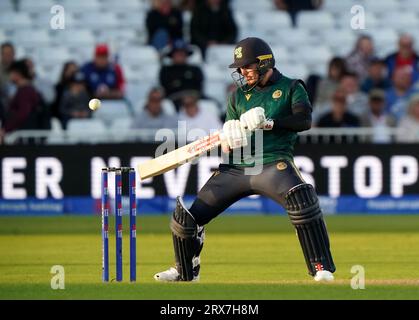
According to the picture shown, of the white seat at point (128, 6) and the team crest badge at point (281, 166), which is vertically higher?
the white seat at point (128, 6)

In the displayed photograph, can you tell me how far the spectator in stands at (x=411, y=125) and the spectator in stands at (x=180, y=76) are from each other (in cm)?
311

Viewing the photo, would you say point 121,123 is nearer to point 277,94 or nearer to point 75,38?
point 75,38

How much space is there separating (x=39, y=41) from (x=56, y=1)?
0.78m

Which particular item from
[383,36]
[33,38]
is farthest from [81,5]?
[383,36]

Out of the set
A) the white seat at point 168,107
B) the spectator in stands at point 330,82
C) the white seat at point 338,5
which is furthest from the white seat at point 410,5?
the white seat at point 168,107

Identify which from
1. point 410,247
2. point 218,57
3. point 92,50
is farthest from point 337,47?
point 410,247

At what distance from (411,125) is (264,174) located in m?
8.87

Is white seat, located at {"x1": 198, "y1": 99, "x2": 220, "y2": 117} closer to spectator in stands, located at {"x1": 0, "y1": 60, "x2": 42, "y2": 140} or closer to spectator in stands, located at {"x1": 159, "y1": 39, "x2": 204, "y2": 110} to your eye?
spectator in stands, located at {"x1": 159, "y1": 39, "x2": 204, "y2": 110}

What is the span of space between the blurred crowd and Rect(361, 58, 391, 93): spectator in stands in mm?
15

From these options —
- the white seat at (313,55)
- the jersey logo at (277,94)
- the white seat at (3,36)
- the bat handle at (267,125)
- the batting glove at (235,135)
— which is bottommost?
the white seat at (313,55)

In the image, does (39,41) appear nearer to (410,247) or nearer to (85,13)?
(85,13)

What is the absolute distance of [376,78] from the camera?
65.4 feet

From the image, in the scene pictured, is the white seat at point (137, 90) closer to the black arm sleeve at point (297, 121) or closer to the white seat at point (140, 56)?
the white seat at point (140, 56)

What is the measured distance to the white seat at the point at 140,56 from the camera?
827 inches
